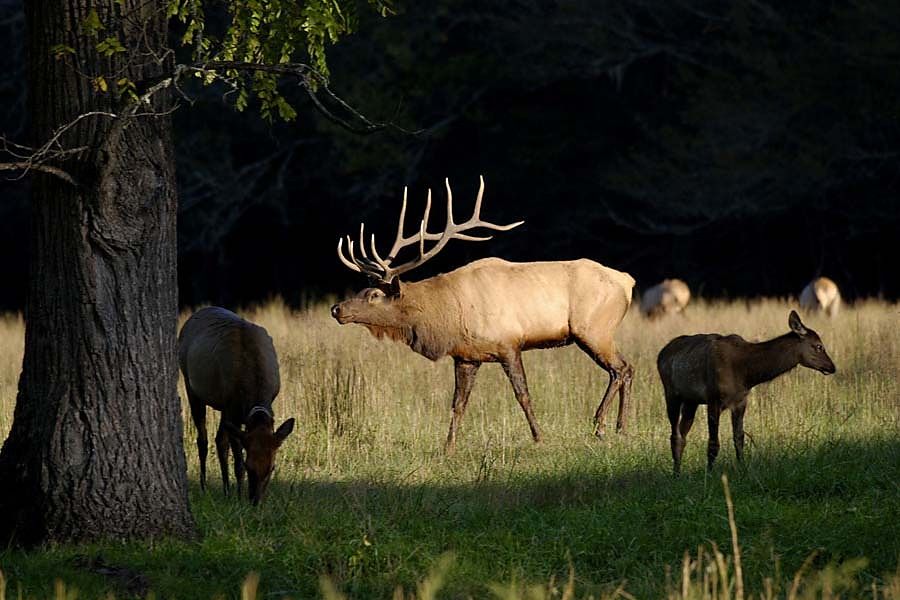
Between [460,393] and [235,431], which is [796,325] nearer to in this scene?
[460,393]

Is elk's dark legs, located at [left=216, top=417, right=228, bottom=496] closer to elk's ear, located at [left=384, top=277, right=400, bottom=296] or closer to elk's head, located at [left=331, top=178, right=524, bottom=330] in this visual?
elk's head, located at [left=331, top=178, right=524, bottom=330]

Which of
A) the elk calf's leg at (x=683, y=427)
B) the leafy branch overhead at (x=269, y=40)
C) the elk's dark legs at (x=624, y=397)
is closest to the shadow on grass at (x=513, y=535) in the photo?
the elk calf's leg at (x=683, y=427)

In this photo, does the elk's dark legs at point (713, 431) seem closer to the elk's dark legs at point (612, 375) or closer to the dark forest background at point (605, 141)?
the elk's dark legs at point (612, 375)

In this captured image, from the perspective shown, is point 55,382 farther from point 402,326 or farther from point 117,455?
point 402,326

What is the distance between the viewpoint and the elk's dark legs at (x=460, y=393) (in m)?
11.6

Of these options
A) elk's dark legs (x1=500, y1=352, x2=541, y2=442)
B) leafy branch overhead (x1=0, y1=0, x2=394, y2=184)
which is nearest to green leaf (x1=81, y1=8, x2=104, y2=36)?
leafy branch overhead (x1=0, y1=0, x2=394, y2=184)

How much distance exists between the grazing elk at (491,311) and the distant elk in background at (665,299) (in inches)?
327

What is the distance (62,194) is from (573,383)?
22.8 feet

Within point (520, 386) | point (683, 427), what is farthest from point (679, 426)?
point (520, 386)

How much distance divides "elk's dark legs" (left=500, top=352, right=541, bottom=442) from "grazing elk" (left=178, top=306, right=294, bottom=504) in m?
2.66

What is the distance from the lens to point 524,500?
8.94 metres

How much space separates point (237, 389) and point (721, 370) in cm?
311

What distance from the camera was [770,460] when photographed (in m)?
9.73

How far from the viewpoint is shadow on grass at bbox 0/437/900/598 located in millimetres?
7012
